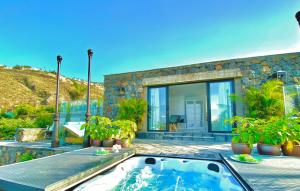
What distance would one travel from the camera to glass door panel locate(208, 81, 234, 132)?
722 centimetres

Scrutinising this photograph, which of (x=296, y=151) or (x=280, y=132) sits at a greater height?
(x=280, y=132)

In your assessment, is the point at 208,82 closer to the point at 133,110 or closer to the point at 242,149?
the point at 133,110

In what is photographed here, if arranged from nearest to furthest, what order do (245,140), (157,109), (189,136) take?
(245,140)
(189,136)
(157,109)

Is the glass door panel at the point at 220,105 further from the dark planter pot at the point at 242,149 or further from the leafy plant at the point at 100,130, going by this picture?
the leafy plant at the point at 100,130

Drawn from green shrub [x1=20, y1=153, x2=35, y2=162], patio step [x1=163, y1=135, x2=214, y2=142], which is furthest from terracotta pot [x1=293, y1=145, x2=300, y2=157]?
green shrub [x1=20, y1=153, x2=35, y2=162]

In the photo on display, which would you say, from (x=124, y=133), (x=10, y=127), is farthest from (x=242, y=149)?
(x=10, y=127)

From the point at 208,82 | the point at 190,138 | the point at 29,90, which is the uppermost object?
the point at 29,90

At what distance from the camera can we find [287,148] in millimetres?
3590

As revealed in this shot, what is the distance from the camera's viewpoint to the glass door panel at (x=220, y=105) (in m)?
7.22

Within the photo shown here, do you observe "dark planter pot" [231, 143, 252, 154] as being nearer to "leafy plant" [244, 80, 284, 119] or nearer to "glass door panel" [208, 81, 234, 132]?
"leafy plant" [244, 80, 284, 119]

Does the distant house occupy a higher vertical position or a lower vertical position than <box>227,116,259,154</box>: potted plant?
higher

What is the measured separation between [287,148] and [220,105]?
3874 mm

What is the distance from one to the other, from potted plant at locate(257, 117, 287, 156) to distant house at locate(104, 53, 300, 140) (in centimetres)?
346

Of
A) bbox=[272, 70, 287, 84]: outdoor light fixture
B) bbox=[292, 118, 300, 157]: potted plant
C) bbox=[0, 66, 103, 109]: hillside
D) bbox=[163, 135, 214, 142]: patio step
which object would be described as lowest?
bbox=[163, 135, 214, 142]: patio step
